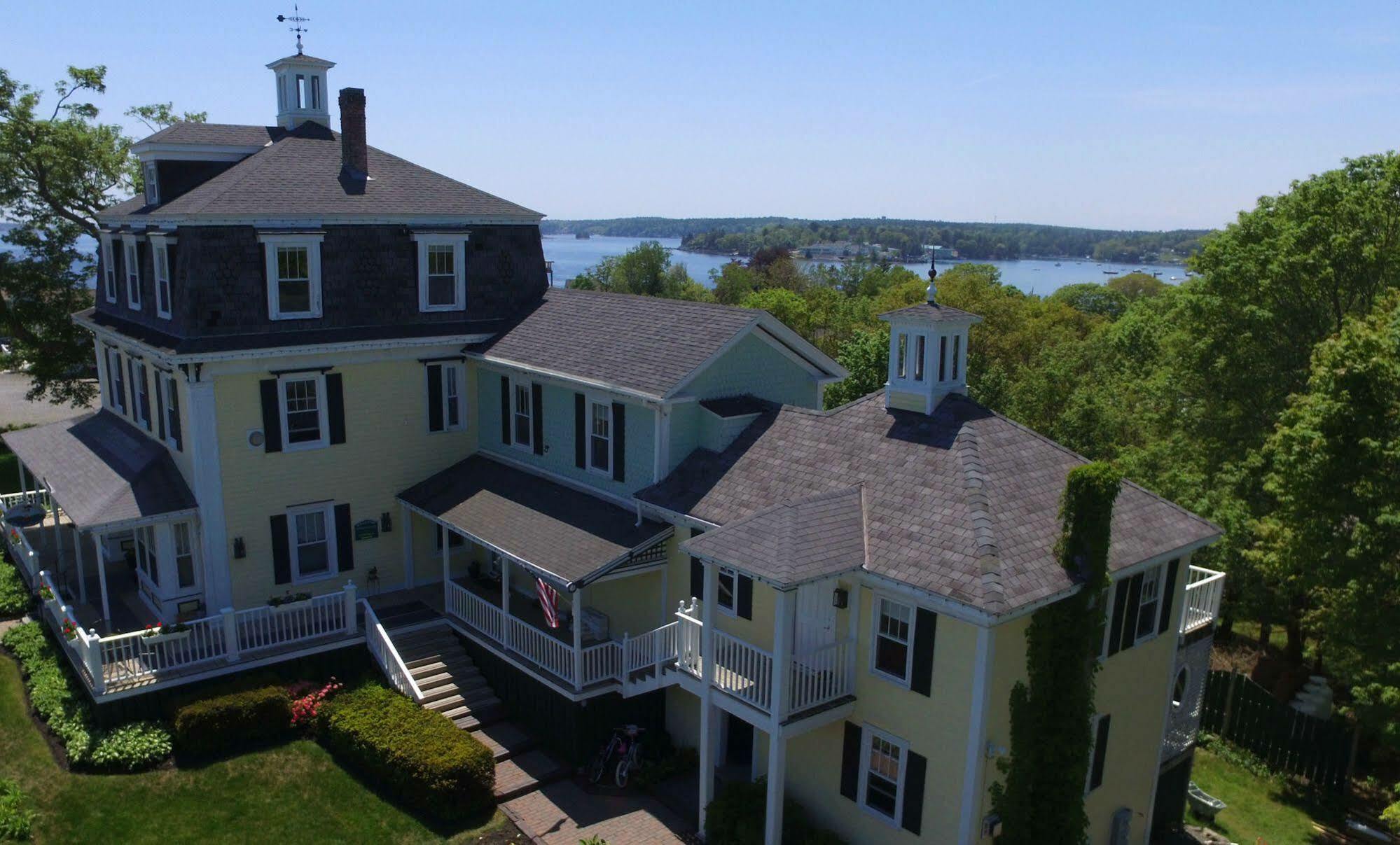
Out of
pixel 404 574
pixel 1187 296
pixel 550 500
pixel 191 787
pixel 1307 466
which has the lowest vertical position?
pixel 191 787

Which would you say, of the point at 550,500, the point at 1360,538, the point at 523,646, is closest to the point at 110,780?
the point at 523,646

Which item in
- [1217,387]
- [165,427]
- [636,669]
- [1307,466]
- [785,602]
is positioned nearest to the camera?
[785,602]

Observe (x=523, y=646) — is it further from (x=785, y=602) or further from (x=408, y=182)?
(x=408, y=182)

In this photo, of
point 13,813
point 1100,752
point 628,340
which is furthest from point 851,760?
point 13,813

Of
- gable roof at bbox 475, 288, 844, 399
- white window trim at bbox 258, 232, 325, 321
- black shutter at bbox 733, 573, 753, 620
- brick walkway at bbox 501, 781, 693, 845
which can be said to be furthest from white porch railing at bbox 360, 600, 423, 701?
black shutter at bbox 733, 573, 753, 620

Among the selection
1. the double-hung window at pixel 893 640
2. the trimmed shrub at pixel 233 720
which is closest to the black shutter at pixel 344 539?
the trimmed shrub at pixel 233 720

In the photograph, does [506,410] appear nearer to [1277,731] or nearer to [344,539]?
[344,539]

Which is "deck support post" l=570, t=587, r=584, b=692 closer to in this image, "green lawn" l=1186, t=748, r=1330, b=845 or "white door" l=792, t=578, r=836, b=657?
"white door" l=792, t=578, r=836, b=657
